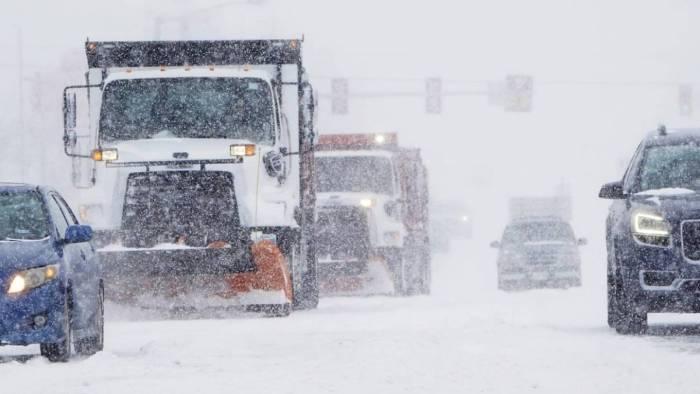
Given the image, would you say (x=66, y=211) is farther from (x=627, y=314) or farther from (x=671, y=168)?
(x=671, y=168)

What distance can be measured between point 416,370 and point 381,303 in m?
11.2

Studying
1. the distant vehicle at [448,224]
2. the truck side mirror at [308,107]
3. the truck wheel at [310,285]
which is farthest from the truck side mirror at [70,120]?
the distant vehicle at [448,224]

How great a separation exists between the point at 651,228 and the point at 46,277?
17.1 ft

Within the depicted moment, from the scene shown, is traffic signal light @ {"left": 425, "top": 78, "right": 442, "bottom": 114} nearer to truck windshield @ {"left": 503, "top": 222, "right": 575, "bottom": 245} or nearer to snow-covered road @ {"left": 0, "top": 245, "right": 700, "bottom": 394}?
truck windshield @ {"left": 503, "top": 222, "right": 575, "bottom": 245}

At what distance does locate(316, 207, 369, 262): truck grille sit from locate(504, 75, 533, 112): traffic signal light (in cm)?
2448

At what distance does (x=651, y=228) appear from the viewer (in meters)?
14.1

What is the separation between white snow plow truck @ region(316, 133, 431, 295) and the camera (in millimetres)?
24812

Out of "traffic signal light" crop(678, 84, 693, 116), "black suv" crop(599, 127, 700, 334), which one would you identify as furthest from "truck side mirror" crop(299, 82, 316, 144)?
"traffic signal light" crop(678, 84, 693, 116)

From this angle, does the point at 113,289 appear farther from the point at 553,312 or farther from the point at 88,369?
the point at 88,369

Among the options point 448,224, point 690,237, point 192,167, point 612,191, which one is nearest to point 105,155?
point 192,167

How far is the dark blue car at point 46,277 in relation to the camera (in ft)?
39.2

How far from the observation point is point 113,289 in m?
17.9

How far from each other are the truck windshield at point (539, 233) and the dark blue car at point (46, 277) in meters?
19.4

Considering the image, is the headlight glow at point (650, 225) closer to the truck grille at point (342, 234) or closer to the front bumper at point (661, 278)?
the front bumper at point (661, 278)
